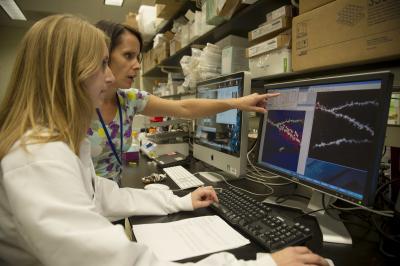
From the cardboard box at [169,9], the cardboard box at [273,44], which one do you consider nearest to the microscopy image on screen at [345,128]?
the cardboard box at [273,44]

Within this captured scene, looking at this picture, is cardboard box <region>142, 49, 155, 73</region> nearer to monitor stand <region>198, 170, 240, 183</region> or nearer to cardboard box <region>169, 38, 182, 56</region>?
cardboard box <region>169, 38, 182, 56</region>

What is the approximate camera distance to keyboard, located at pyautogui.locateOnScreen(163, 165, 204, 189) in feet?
3.92

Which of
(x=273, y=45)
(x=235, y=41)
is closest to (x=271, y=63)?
(x=273, y=45)

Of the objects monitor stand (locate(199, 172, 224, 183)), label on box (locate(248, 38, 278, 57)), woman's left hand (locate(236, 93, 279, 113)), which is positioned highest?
label on box (locate(248, 38, 278, 57))

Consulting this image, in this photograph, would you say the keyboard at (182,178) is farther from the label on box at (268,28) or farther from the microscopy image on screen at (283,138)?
the label on box at (268,28)

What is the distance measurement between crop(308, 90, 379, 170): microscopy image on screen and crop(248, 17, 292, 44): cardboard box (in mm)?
451

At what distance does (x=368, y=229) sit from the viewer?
2.63 ft

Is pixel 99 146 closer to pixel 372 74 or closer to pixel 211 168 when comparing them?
pixel 211 168

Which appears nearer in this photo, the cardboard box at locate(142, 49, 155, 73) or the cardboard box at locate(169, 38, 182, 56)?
the cardboard box at locate(169, 38, 182, 56)

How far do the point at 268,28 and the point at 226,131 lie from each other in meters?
0.48

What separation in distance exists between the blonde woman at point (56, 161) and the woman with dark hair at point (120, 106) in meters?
0.57

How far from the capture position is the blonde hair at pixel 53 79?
0.61 m

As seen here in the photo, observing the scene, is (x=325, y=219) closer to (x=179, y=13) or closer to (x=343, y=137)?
(x=343, y=137)

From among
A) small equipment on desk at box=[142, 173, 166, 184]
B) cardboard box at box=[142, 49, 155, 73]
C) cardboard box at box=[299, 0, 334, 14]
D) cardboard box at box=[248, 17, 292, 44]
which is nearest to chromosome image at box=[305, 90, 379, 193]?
cardboard box at box=[299, 0, 334, 14]
